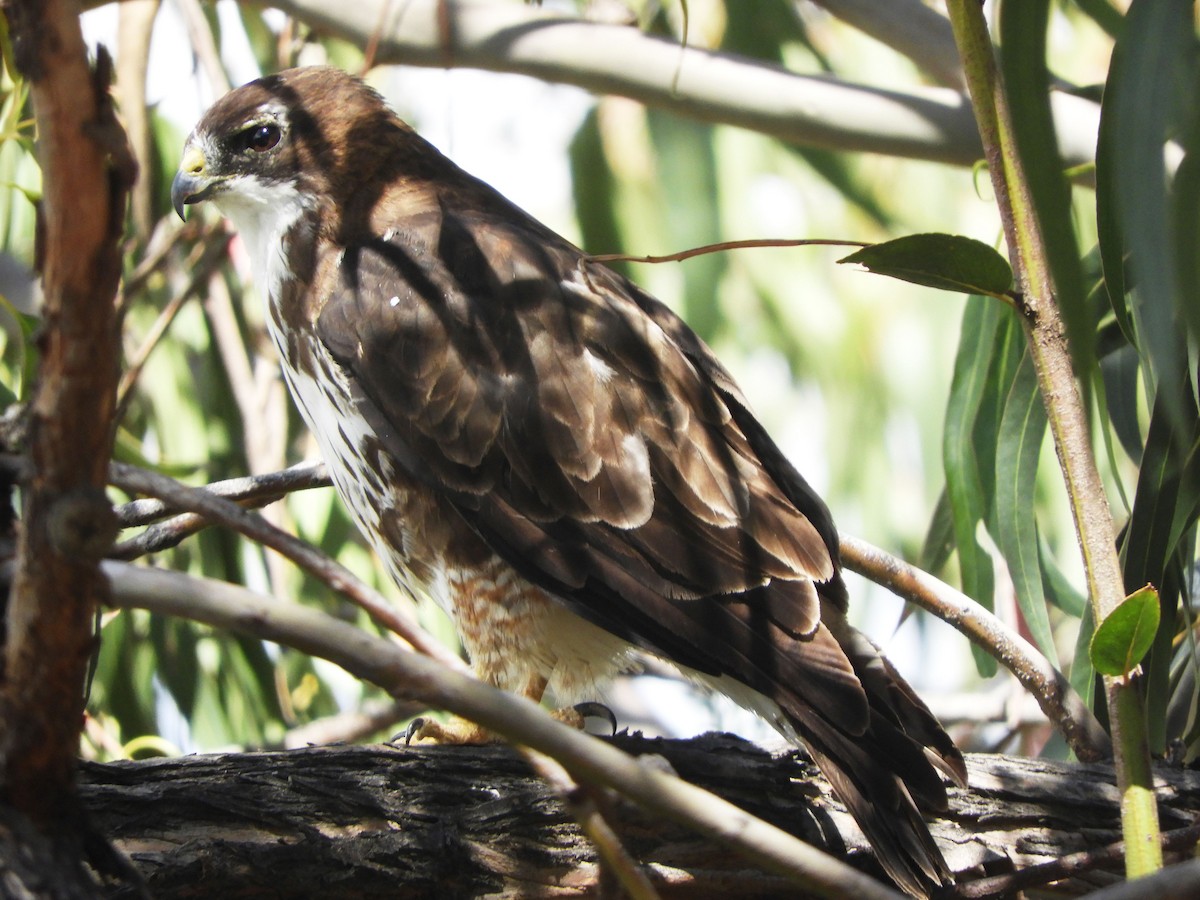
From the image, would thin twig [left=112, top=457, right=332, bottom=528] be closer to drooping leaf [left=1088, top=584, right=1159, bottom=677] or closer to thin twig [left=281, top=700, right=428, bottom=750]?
drooping leaf [left=1088, top=584, right=1159, bottom=677]

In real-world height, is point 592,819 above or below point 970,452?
below

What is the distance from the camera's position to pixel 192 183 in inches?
117

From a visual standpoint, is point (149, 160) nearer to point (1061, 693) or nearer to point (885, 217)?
point (885, 217)

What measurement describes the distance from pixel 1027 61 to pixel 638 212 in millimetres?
2836

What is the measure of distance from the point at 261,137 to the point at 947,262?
1.83 meters

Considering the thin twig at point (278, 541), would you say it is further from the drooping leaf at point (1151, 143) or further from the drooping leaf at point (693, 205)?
the drooping leaf at point (693, 205)

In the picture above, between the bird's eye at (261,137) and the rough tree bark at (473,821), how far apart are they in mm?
1545

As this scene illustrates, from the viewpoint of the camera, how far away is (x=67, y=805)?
1.22m

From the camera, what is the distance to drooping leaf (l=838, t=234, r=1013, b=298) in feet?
5.44

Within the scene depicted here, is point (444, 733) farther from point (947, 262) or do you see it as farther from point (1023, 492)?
point (947, 262)

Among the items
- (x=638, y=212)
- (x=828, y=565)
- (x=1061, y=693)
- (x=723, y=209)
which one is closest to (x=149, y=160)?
(x=638, y=212)

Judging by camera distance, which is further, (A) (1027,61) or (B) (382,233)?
(B) (382,233)

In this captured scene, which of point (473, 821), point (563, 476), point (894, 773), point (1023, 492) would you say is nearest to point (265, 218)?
point (563, 476)

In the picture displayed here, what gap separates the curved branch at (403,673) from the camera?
1.03 meters
